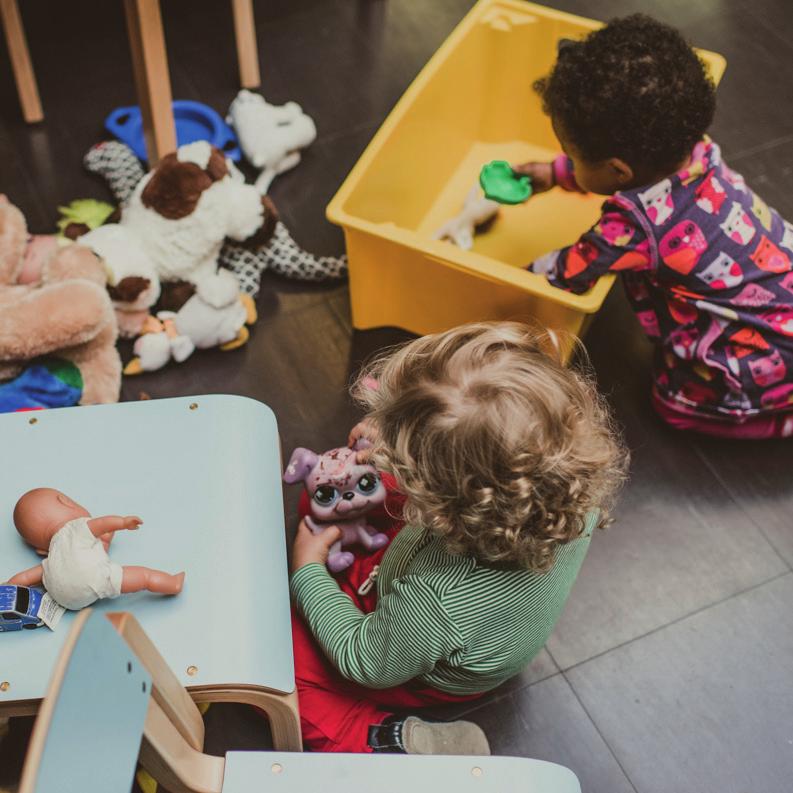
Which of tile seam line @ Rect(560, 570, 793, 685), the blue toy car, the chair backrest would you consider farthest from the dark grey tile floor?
the chair backrest

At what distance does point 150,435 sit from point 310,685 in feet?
1.12

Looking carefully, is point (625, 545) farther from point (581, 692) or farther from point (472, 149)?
point (472, 149)

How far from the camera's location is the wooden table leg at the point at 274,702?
771 mm

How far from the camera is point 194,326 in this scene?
1.33 metres

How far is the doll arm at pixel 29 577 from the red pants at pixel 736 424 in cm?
91

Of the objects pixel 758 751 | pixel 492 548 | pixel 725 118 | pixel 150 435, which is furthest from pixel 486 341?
pixel 725 118

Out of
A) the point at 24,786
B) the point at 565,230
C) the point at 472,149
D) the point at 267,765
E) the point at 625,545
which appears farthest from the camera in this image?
the point at 472,149

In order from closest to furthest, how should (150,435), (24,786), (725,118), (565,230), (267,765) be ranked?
(24,786) < (267,765) < (150,435) < (565,230) < (725,118)

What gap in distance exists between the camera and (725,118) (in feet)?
5.57

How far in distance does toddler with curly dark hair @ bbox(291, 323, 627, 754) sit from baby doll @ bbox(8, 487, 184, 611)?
221 mm

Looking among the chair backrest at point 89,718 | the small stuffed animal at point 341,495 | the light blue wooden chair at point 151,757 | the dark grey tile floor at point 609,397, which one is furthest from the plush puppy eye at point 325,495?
the chair backrest at point 89,718

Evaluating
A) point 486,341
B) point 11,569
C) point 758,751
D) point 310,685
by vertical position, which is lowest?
point 758,751

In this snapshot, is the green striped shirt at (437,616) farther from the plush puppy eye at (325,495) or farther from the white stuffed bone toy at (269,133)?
the white stuffed bone toy at (269,133)

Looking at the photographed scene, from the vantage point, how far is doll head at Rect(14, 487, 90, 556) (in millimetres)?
810
